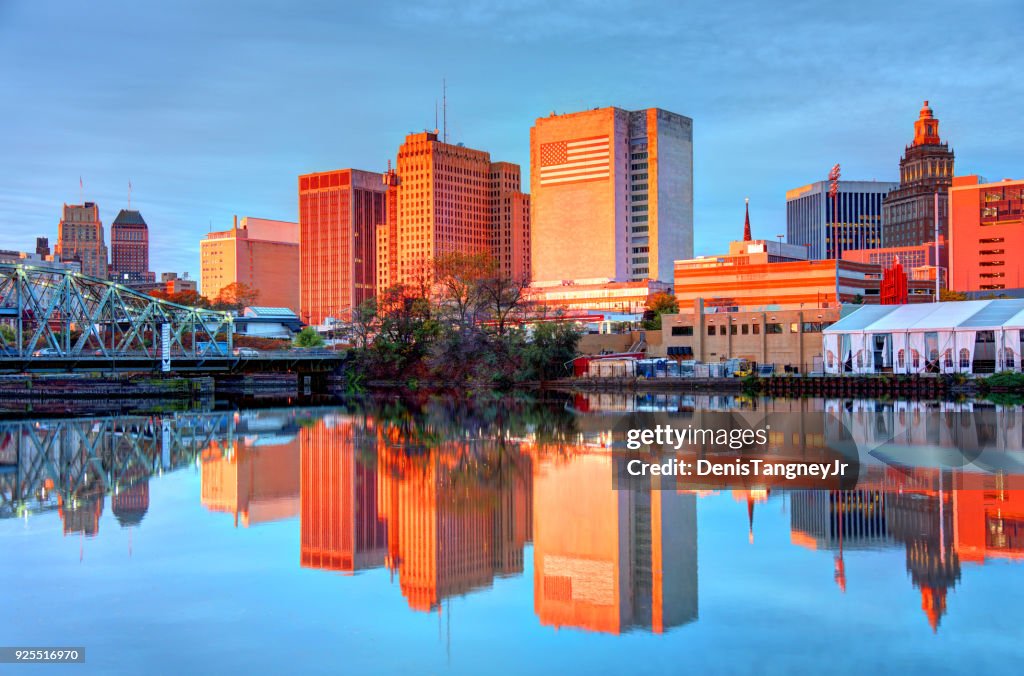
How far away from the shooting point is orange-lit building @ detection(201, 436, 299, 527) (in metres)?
28.1

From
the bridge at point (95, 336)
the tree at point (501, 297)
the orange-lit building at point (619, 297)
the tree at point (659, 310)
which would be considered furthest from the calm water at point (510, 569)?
the orange-lit building at point (619, 297)

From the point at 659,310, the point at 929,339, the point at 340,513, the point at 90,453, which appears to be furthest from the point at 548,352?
the point at 340,513

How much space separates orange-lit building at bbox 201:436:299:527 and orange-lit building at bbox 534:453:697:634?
721 cm

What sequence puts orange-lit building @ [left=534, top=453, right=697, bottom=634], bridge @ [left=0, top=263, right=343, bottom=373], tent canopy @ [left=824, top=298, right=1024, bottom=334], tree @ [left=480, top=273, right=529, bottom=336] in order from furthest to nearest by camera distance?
1. tree @ [left=480, top=273, right=529, bottom=336]
2. bridge @ [left=0, top=263, right=343, bottom=373]
3. tent canopy @ [left=824, top=298, right=1024, bottom=334]
4. orange-lit building @ [left=534, top=453, right=697, bottom=634]

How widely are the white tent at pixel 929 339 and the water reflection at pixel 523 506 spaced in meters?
29.4

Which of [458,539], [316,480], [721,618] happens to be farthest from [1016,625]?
[316,480]

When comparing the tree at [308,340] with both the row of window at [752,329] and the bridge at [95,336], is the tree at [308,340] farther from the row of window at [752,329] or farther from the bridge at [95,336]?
the row of window at [752,329]

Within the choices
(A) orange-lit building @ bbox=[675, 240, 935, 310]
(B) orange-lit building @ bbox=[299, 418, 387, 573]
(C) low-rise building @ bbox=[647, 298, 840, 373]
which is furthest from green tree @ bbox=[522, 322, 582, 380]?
(B) orange-lit building @ bbox=[299, 418, 387, 573]

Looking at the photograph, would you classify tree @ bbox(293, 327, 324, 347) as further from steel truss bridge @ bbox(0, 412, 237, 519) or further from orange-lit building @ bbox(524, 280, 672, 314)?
steel truss bridge @ bbox(0, 412, 237, 519)

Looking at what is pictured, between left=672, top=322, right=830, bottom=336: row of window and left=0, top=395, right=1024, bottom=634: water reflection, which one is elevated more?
left=672, top=322, right=830, bottom=336: row of window

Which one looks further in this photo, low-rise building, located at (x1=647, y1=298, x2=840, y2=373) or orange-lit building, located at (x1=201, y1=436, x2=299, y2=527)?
low-rise building, located at (x1=647, y1=298, x2=840, y2=373)

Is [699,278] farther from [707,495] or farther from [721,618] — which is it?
[721,618]

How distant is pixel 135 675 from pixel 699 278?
106747 mm

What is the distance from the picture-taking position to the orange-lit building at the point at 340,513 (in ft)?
72.6
